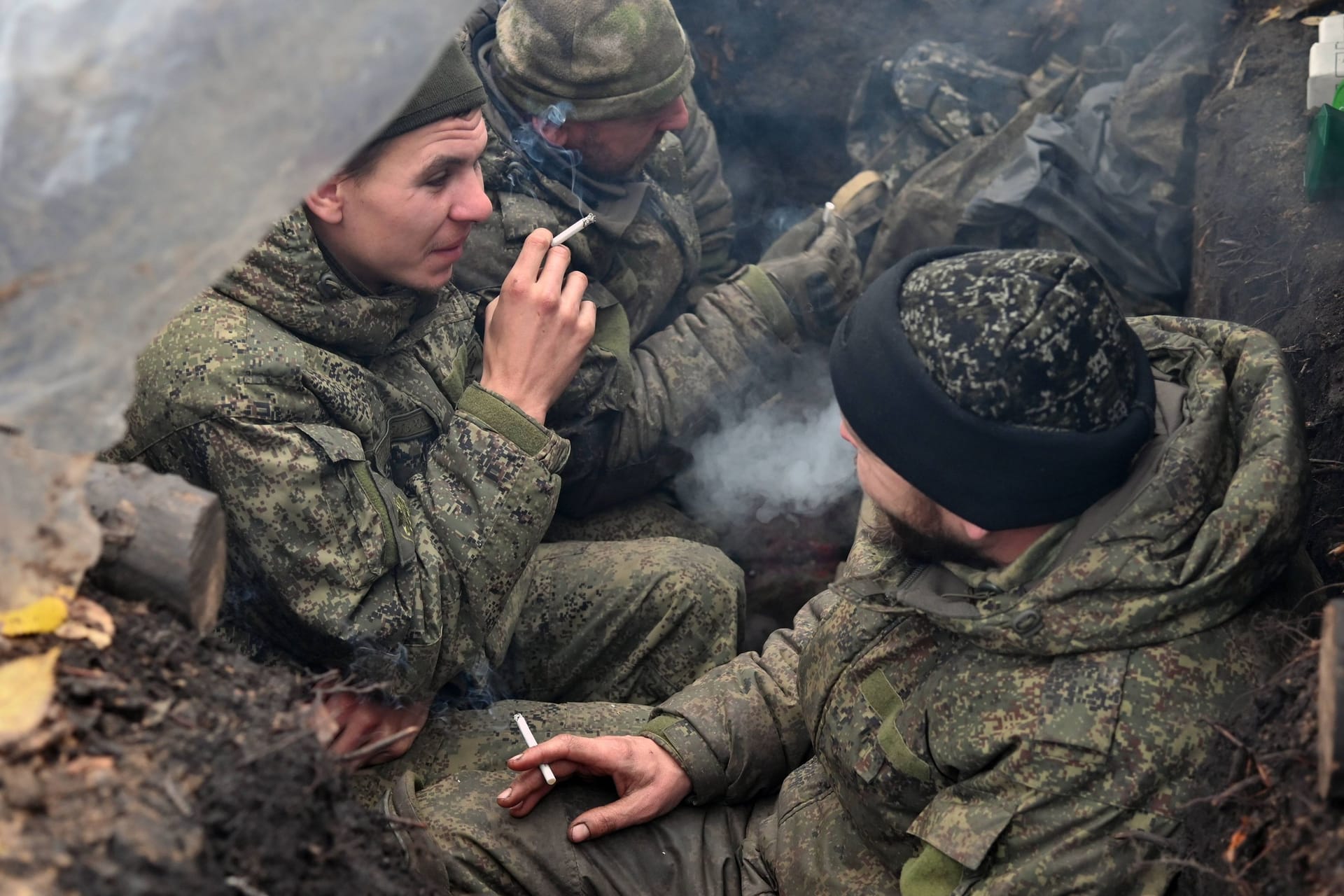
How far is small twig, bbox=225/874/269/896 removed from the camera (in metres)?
1.47

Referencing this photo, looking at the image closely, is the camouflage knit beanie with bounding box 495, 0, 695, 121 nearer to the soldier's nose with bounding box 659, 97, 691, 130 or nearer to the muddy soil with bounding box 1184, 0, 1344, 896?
the soldier's nose with bounding box 659, 97, 691, 130

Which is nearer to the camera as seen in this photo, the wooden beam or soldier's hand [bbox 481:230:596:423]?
the wooden beam

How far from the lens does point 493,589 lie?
3.08 metres

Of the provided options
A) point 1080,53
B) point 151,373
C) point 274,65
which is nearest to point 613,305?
point 151,373

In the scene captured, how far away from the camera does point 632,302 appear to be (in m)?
4.59

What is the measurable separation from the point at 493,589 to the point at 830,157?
437 centimetres

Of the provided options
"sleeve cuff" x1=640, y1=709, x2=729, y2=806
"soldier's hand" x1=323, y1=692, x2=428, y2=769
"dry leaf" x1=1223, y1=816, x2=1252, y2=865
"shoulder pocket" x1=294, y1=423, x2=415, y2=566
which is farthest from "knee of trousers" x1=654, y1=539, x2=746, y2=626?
"dry leaf" x1=1223, y1=816, x2=1252, y2=865

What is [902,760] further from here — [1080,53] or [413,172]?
[1080,53]

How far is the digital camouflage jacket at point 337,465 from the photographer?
2695mm

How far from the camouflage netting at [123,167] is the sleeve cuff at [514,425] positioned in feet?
4.72

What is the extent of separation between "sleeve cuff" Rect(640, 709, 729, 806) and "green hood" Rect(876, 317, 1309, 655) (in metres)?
0.94

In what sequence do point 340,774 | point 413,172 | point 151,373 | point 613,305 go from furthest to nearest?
point 613,305 < point 413,172 < point 151,373 < point 340,774

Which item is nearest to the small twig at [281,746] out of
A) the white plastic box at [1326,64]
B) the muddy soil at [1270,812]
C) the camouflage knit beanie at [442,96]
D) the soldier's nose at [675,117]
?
the muddy soil at [1270,812]

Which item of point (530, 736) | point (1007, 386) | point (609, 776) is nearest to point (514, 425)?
point (530, 736)
